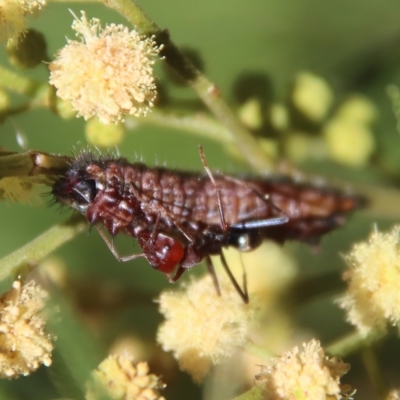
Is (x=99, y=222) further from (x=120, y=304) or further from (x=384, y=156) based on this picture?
(x=384, y=156)

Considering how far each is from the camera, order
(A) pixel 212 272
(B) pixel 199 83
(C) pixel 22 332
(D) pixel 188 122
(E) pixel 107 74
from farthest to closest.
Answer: (D) pixel 188 122 < (A) pixel 212 272 < (B) pixel 199 83 < (E) pixel 107 74 < (C) pixel 22 332

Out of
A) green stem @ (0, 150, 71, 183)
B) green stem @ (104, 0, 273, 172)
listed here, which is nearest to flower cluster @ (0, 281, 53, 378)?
green stem @ (0, 150, 71, 183)

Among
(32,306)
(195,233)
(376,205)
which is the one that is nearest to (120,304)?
(195,233)

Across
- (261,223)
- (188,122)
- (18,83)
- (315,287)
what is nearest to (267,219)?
(261,223)

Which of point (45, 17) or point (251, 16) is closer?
point (45, 17)

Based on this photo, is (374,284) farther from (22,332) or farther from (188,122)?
(22,332)

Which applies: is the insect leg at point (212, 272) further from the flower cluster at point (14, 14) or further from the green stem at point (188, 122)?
the flower cluster at point (14, 14)

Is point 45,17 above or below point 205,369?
above
